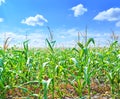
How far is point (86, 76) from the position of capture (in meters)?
2.76

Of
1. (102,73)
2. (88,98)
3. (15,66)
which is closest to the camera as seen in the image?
(88,98)

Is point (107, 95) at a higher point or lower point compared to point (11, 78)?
lower

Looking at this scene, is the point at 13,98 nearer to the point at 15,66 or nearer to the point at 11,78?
the point at 11,78

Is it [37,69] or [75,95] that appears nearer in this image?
[75,95]

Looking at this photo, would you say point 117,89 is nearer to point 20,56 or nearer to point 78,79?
point 78,79

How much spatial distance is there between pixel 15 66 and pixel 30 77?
0.82ft

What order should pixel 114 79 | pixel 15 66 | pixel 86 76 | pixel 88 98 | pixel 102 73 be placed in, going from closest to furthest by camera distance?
1. pixel 86 76
2. pixel 88 98
3. pixel 114 79
4. pixel 15 66
5. pixel 102 73

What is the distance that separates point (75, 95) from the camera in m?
A: 3.25

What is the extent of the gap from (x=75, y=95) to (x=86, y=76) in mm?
572

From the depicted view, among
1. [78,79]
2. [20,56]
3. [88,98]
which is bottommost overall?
[88,98]

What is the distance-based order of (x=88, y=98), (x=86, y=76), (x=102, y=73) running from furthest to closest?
(x=102, y=73) → (x=88, y=98) → (x=86, y=76)

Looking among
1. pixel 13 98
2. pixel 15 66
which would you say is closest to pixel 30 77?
pixel 15 66

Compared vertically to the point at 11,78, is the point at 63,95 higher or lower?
lower

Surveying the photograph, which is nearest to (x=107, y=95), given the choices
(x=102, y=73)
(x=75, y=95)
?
(x=75, y=95)
